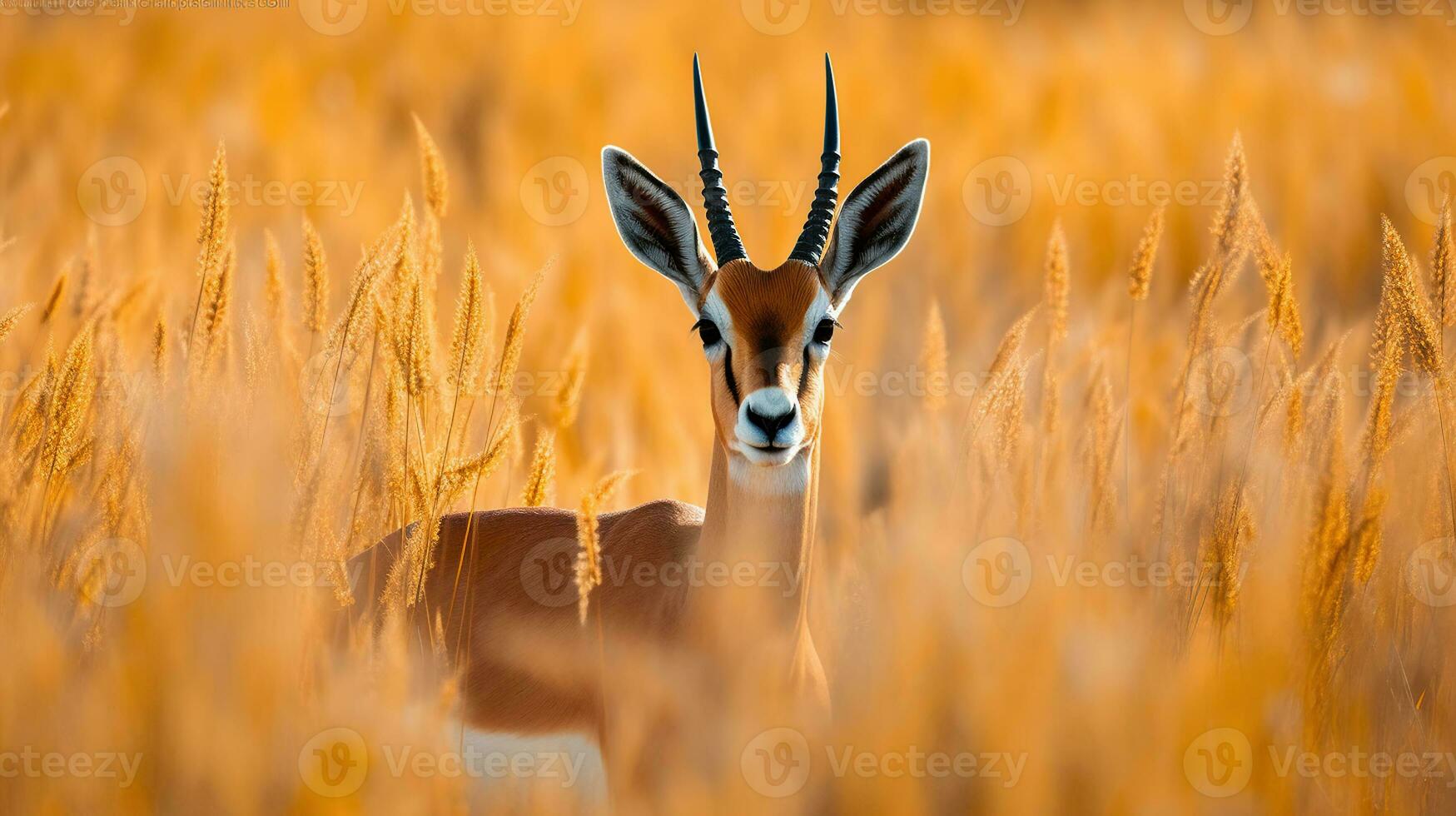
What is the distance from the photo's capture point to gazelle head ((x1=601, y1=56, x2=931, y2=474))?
8.77 feet

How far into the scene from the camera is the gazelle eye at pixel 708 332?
2.91 m

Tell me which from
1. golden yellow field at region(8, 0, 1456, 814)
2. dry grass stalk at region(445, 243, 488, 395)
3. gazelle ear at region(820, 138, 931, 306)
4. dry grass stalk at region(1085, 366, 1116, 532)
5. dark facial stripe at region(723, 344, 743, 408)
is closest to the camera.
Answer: golden yellow field at region(8, 0, 1456, 814)

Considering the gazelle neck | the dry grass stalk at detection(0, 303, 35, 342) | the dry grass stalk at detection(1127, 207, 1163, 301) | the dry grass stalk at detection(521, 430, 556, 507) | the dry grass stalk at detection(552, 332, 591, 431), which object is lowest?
the gazelle neck

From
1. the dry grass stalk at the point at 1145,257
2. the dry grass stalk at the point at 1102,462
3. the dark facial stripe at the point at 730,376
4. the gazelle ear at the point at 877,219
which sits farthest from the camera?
the dry grass stalk at the point at 1102,462

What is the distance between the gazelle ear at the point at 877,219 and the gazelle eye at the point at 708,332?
33 cm

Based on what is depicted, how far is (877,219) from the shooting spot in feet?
10.5

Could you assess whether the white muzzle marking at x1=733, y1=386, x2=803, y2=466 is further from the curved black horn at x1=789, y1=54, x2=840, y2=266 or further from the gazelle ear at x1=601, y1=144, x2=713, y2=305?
the gazelle ear at x1=601, y1=144, x2=713, y2=305

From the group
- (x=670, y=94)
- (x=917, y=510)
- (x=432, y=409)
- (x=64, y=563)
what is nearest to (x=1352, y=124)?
(x=670, y=94)

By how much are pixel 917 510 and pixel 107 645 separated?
6.03 feet

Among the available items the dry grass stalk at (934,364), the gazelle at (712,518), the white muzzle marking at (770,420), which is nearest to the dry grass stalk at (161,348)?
the gazelle at (712,518)

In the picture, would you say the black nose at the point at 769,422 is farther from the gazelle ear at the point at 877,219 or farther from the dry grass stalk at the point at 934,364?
the dry grass stalk at the point at 934,364

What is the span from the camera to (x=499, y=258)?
5656 millimetres

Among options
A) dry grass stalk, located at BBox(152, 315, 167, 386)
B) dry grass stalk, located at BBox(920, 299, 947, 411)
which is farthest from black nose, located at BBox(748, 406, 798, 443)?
dry grass stalk, located at BBox(152, 315, 167, 386)

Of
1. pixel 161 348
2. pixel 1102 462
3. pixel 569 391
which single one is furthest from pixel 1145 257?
pixel 161 348
